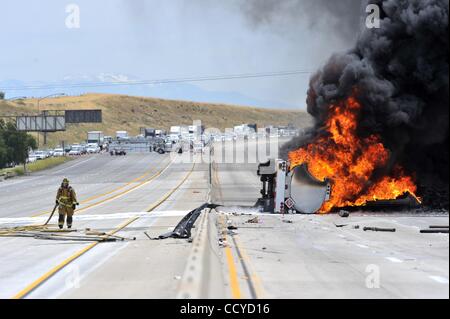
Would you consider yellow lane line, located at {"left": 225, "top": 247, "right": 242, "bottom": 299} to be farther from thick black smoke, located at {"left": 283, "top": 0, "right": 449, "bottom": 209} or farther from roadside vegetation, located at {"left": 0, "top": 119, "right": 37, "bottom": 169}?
roadside vegetation, located at {"left": 0, "top": 119, "right": 37, "bottom": 169}

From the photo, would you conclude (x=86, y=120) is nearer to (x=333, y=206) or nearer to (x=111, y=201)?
(x=111, y=201)

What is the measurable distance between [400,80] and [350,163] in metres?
3.71

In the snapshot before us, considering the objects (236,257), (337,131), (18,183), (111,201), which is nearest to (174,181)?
(18,183)

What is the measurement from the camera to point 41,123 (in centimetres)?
10956

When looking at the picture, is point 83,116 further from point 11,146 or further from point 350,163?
point 350,163

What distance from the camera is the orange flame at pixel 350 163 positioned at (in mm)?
26188

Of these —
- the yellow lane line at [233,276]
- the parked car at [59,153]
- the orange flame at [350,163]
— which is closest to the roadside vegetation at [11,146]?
the parked car at [59,153]

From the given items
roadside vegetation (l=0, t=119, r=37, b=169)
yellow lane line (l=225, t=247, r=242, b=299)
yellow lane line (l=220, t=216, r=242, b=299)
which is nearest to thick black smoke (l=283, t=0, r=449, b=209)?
yellow lane line (l=220, t=216, r=242, b=299)

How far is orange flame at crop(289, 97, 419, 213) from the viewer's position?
26188mm

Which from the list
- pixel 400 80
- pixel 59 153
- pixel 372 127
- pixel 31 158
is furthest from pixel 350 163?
pixel 59 153

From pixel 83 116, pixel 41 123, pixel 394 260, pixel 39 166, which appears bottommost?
pixel 39 166
